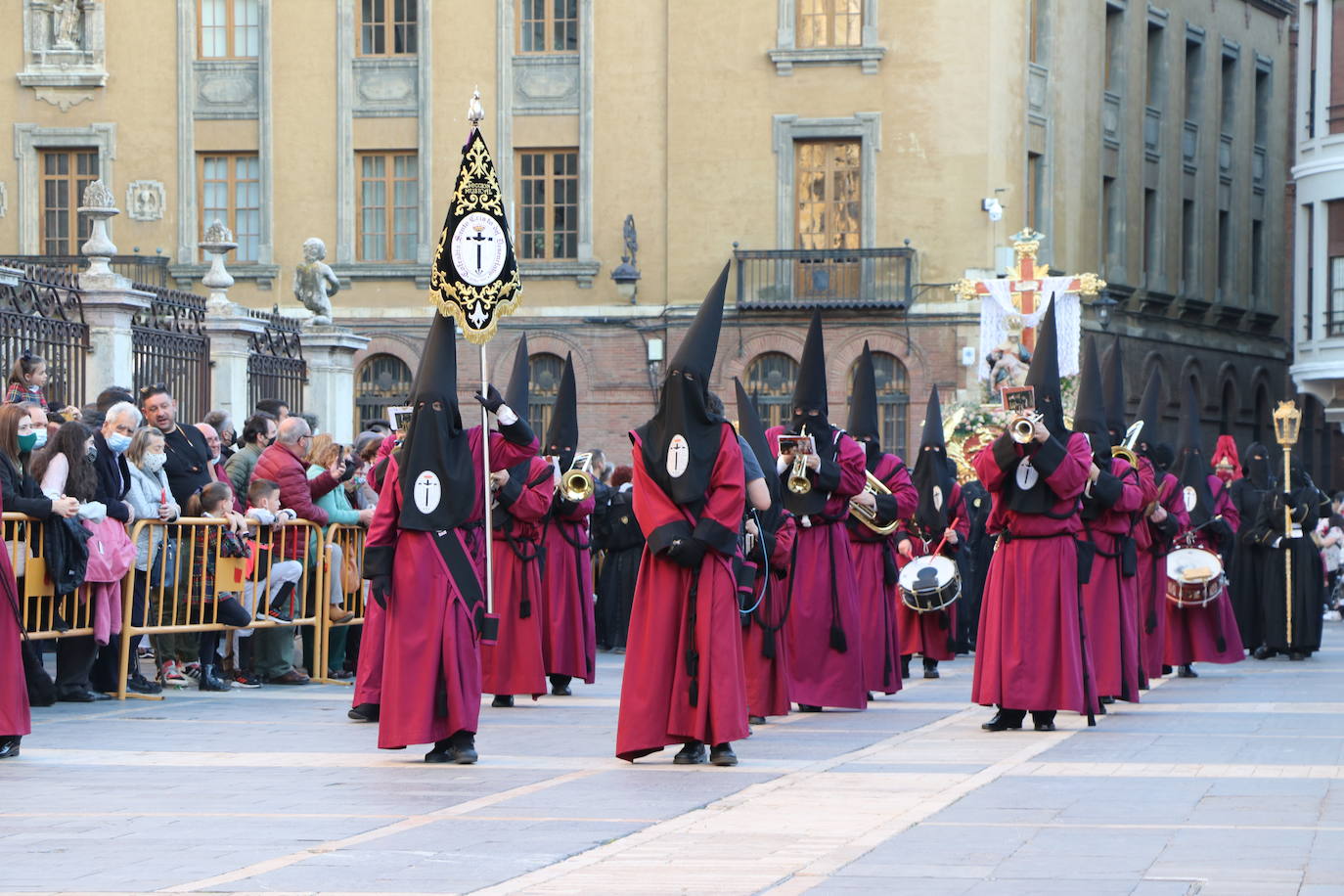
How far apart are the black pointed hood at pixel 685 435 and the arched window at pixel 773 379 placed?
97.6 feet

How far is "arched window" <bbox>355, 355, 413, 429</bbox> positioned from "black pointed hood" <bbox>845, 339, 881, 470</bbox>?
24.7m

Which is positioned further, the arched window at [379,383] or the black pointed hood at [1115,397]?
the arched window at [379,383]

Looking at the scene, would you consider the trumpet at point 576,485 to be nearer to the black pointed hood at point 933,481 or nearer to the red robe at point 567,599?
the red robe at point 567,599

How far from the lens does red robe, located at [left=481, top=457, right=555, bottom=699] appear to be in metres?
15.8

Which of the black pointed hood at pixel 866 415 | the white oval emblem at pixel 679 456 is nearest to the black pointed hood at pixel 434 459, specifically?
the white oval emblem at pixel 679 456

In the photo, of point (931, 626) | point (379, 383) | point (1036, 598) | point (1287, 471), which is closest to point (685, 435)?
point (1036, 598)

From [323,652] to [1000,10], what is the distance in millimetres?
26935

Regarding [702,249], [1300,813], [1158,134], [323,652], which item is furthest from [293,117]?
[1300,813]

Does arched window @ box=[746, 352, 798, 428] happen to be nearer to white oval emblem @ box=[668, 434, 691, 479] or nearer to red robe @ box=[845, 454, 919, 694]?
red robe @ box=[845, 454, 919, 694]

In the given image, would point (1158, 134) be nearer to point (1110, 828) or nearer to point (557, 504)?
point (557, 504)

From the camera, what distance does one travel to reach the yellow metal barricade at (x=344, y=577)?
17.4m

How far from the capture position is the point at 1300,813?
9875mm

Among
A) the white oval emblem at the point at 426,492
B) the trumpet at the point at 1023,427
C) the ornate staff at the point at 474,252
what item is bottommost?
the white oval emblem at the point at 426,492

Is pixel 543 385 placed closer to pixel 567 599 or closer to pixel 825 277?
pixel 825 277
